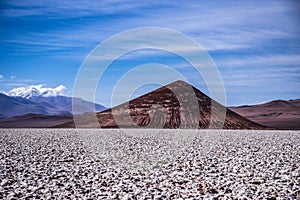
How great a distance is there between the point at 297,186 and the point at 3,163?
471 inches

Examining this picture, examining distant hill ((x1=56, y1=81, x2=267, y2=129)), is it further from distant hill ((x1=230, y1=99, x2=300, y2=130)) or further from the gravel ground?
distant hill ((x1=230, y1=99, x2=300, y2=130))

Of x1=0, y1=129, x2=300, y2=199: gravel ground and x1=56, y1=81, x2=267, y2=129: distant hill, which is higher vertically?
x1=56, y1=81, x2=267, y2=129: distant hill

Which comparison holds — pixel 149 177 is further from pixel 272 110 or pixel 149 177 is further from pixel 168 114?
pixel 272 110

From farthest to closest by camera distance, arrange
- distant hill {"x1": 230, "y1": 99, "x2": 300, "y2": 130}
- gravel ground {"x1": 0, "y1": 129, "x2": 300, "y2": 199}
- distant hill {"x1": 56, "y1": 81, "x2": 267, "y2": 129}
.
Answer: distant hill {"x1": 230, "y1": 99, "x2": 300, "y2": 130} → distant hill {"x1": 56, "y1": 81, "x2": 267, "y2": 129} → gravel ground {"x1": 0, "y1": 129, "x2": 300, "y2": 199}

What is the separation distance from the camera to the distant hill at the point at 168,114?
6606 centimetres

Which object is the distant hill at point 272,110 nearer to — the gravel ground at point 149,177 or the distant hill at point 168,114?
the distant hill at point 168,114

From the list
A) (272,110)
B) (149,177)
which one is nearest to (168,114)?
(149,177)

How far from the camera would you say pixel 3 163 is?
599 inches

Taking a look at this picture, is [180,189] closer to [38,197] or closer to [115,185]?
[115,185]

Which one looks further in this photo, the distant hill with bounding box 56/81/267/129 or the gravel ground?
the distant hill with bounding box 56/81/267/129

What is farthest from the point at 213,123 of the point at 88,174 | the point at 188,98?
the point at 88,174

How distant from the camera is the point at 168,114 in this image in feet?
225

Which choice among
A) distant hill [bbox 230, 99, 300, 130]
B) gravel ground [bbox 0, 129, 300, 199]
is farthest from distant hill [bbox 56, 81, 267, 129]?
distant hill [bbox 230, 99, 300, 130]

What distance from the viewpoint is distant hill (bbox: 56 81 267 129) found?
6606cm
